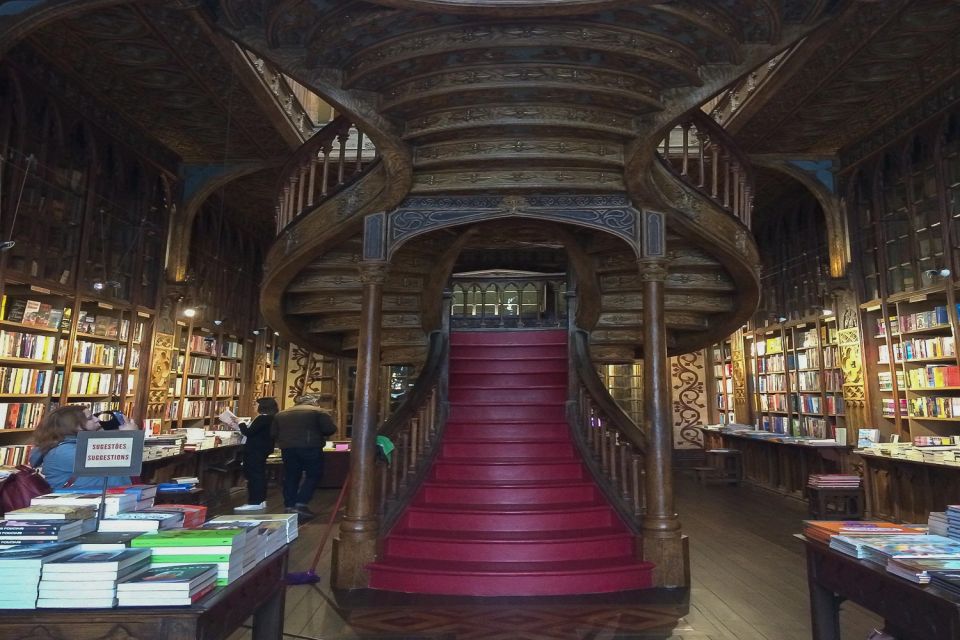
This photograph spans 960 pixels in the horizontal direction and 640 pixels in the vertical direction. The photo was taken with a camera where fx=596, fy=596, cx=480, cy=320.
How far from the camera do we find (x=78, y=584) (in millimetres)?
1361

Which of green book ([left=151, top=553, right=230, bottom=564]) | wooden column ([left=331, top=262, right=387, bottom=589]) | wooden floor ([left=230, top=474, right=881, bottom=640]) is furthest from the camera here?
wooden column ([left=331, top=262, right=387, bottom=589])

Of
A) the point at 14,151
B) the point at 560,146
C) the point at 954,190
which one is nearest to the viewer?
the point at 560,146

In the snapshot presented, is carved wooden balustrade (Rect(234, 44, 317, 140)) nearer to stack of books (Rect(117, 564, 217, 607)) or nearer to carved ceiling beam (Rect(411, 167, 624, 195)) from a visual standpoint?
carved ceiling beam (Rect(411, 167, 624, 195))

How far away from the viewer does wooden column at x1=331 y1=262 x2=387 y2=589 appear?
3.73 m

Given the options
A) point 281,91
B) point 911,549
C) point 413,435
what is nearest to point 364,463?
point 413,435

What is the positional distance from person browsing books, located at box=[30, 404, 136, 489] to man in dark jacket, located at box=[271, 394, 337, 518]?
267 cm

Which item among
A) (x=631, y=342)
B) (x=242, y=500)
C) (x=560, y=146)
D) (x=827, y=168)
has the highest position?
(x=827, y=168)

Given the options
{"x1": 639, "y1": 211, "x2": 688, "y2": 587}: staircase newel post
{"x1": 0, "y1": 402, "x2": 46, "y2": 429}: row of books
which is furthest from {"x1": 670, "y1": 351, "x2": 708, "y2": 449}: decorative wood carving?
{"x1": 0, "y1": 402, "x2": 46, "y2": 429}: row of books

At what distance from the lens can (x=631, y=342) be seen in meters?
5.98

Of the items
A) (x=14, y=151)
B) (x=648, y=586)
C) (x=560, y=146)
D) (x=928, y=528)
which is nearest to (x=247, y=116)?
(x=14, y=151)

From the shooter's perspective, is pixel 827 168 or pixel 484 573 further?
pixel 827 168

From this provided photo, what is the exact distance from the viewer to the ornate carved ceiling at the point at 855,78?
467cm

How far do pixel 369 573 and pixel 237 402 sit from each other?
6378 millimetres

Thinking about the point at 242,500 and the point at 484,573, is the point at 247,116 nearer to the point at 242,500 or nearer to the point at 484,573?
the point at 242,500
